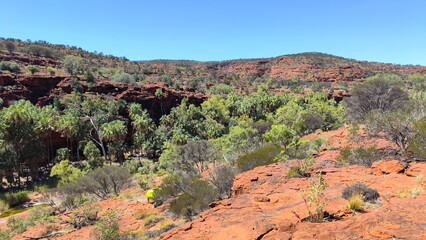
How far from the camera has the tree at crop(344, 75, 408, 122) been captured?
30.5 meters

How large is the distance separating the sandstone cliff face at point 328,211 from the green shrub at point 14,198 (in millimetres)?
32736

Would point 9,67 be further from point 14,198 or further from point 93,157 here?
point 14,198

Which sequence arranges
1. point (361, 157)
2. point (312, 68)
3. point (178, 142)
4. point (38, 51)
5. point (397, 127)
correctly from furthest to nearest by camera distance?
point (312, 68) → point (38, 51) → point (178, 142) → point (397, 127) → point (361, 157)

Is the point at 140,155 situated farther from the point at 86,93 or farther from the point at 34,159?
the point at 86,93

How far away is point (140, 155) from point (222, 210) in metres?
45.3

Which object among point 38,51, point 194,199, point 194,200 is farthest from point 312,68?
point 194,200

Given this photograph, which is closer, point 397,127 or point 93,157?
point 397,127

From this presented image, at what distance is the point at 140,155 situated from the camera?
5056 cm

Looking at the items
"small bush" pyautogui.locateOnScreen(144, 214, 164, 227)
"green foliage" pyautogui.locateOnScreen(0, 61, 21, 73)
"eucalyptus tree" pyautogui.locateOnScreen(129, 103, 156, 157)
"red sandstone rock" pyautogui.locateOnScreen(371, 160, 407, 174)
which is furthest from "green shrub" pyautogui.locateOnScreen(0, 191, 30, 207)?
"green foliage" pyautogui.locateOnScreen(0, 61, 21, 73)

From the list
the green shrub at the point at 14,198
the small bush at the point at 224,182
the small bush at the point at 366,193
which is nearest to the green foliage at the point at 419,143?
the small bush at the point at 366,193

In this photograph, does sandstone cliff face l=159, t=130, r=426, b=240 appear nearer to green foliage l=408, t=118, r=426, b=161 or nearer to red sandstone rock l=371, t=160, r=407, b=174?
red sandstone rock l=371, t=160, r=407, b=174

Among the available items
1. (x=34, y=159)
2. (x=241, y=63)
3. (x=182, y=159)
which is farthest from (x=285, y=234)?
(x=241, y=63)

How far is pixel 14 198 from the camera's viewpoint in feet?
98.8

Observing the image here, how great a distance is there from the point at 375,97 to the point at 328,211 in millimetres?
31930
